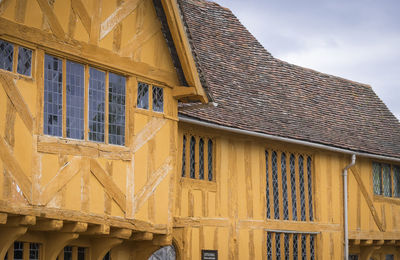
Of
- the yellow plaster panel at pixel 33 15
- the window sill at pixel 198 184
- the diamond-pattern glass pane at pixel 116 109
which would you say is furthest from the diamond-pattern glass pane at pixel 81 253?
the yellow plaster panel at pixel 33 15

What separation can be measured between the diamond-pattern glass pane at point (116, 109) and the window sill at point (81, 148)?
184mm

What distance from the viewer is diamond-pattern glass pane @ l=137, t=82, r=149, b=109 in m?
14.7

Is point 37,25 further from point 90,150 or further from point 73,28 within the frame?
point 90,150

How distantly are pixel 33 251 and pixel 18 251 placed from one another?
278 millimetres

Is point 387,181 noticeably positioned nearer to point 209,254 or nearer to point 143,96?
point 209,254

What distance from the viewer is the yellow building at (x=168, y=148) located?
41.4 ft

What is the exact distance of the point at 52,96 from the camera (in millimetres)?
13008

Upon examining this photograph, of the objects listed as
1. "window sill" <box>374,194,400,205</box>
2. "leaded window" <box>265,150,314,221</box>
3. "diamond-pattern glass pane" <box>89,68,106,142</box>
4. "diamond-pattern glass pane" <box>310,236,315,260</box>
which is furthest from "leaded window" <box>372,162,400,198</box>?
"diamond-pattern glass pane" <box>89,68,106,142</box>

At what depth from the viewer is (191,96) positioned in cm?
1527

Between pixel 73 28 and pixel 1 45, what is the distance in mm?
1525

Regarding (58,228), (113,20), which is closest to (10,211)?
(58,228)

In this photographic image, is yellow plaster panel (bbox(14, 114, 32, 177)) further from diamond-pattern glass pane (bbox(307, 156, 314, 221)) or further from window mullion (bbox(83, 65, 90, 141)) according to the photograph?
diamond-pattern glass pane (bbox(307, 156, 314, 221))

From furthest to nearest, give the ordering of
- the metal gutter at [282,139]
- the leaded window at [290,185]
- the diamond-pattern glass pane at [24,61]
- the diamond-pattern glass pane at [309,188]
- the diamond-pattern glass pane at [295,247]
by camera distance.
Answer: the diamond-pattern glass pane at [309,188] < the diamond-pattern glass pane at [295,247] < the leaded window at [290,185] < the metal gutter at [282,139] < the diamond-pattern glass pane at [24,61]

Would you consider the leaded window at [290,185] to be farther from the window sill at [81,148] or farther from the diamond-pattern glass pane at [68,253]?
the diamond-pattern glass pane at [68,253]
